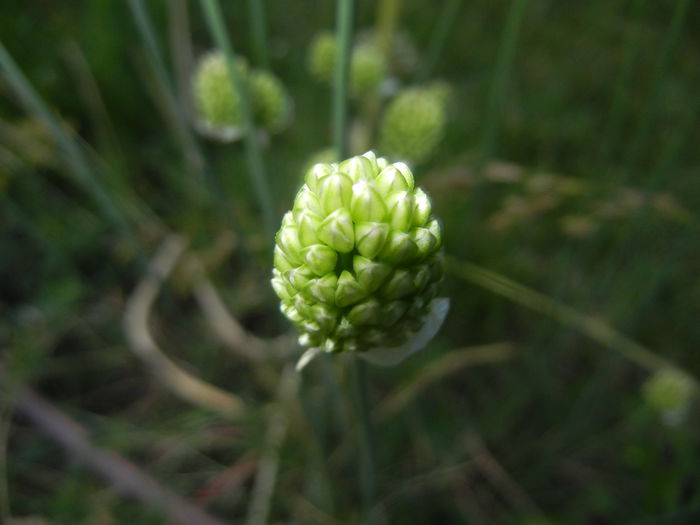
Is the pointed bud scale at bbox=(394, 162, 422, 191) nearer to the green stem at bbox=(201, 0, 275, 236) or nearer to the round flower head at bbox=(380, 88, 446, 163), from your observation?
the green stem at bbox=(201, 0, 275, 236)

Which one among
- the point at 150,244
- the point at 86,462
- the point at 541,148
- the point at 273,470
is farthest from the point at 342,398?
the point at 541,148

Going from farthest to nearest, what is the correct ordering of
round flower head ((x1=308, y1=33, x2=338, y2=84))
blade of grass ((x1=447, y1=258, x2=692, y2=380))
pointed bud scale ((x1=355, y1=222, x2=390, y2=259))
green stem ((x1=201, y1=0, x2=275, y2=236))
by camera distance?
round flower head ((x1=308, y1=33, x2=338, y2=84)) → blade of grass ((x1=447, y1=258, x2=692, y2=380)) → green stem ((x1=201, y1=0, x2=275, y2=236)) → pointed bud scale ((x1=355, y1=222, x2=390, y2=259))

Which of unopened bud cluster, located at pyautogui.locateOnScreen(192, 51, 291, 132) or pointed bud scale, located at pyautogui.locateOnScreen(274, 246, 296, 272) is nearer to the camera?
pointed bud scale, located at pyautogui.locateOnScreen(274, 246, 296, 272)

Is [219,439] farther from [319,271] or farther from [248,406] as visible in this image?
[319,271]

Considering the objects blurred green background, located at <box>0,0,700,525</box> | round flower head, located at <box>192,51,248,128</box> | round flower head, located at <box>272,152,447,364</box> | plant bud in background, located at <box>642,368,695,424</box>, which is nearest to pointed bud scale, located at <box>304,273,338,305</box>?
round flower head, located at <box>272,152,447,364</box>

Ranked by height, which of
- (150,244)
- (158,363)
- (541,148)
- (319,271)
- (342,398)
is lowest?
(319,271)
